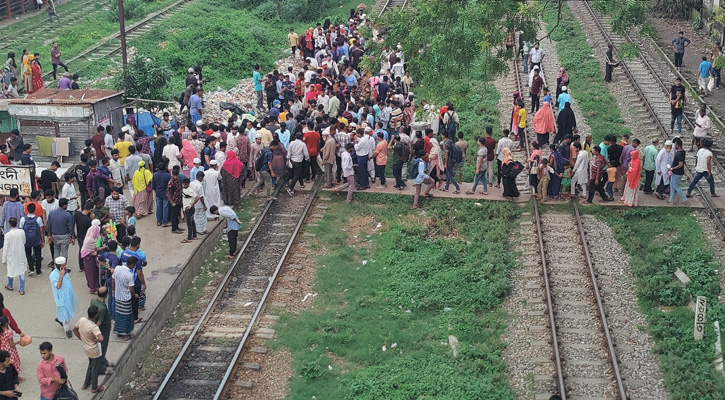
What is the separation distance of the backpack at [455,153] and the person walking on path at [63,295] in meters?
9.23

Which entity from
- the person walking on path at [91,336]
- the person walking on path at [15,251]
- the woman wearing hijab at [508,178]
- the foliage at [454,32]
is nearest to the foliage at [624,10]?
the foliage at [454,32]

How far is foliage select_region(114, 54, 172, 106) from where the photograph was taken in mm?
24984

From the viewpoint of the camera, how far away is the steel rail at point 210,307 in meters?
13.8

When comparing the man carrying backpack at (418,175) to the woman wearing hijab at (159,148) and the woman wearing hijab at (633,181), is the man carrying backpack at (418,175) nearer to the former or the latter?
the woman wearing hijab at (633,181)

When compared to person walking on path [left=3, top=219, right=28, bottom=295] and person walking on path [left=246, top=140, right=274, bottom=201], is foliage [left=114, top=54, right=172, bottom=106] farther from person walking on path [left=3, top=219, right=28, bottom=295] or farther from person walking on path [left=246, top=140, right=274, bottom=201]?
person walking on path [left=3, top=219, right=28, bottom=295]

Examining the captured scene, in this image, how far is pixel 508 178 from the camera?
20.2 metres

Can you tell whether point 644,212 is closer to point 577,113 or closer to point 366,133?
point 366,133

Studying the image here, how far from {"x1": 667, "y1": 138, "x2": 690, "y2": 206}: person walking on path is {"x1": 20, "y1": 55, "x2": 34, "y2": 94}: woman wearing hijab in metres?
18.4

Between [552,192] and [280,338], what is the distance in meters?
8.13

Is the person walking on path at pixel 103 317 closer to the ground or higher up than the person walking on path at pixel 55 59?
closer to the ground

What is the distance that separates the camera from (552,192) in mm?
20375

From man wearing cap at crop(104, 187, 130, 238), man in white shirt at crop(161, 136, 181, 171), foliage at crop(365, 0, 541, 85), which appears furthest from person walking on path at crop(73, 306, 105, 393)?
foliage at crop(365, 0, 541, 85)

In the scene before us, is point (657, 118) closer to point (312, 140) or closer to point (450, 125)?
point (450, 125)

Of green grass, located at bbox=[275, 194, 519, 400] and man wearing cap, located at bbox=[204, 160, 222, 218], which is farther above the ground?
man wearing cap, located at bbox=[204, 160, 222, 218]
